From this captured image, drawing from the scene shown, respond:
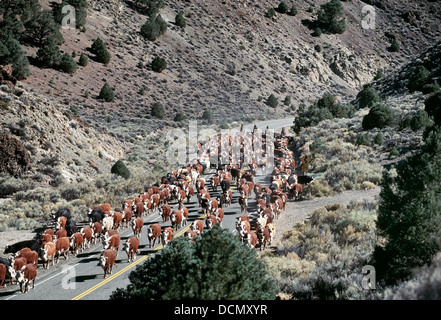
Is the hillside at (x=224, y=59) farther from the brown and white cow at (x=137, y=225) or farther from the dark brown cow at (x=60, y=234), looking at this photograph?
the dark brown cow at (x=60, y=234)

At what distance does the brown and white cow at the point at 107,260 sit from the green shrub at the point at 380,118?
3421 centimetres

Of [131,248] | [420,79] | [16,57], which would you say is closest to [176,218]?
[131,248]

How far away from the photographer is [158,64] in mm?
71438

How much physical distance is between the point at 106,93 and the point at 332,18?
81461mm

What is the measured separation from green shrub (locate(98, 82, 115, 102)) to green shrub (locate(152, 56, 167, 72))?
16.7 m

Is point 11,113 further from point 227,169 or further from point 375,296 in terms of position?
point 375,296

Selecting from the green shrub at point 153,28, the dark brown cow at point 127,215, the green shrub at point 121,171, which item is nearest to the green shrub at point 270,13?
the green shrub at point 153,28

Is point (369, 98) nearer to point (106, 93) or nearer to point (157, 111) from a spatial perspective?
point (157, 111)

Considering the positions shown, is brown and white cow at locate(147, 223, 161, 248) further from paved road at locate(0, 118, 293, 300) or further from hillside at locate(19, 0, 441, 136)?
hillside at locate(19, 0, 441, 136)

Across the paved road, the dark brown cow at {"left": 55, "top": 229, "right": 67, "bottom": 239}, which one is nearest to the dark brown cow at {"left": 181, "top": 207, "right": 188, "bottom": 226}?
the paved road

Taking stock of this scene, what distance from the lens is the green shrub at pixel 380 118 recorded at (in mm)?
40281
